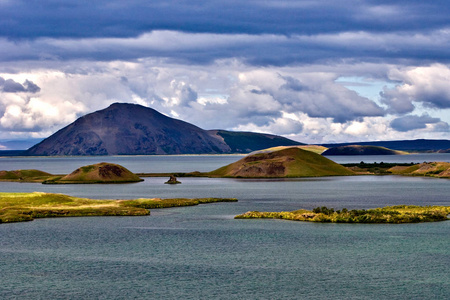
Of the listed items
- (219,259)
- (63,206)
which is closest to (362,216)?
(219,259)

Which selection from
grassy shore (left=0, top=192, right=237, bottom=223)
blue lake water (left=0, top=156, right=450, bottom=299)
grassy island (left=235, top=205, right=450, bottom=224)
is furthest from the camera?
grassy shore (left=0, top=192, right=237, bottom=223)

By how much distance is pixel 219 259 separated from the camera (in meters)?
66.1

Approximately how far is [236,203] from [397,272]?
7927cm

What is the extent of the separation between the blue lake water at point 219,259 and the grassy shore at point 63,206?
19.2 ft

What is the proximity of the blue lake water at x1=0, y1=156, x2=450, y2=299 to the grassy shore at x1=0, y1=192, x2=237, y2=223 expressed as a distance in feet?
19.2

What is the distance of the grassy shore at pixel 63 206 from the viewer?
107 metres

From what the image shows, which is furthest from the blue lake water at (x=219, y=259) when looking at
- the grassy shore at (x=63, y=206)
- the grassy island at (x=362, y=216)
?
the grassy shore at (x=63, y=206)

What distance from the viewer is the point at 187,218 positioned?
4144 inches

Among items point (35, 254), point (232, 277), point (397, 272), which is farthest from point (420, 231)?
point (35, 254)

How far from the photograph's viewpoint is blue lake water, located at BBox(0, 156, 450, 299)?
51.8 meters

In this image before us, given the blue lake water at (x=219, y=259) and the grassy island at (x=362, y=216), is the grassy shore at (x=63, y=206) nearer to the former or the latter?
the blue lake water at (x=219, y=259)

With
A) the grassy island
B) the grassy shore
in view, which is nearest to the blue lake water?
the grassy island

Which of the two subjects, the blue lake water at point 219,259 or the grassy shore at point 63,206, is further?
the grassy shore at point 63,206

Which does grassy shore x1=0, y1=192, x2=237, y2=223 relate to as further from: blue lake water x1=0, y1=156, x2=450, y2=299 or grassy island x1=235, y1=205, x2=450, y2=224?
grassy island x1=235, y1=205, x2=450, y2=224
